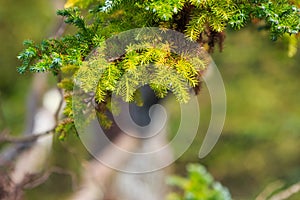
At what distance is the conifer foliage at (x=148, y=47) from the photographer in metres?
0.95

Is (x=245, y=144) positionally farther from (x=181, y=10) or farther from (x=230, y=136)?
(x=181, y=10)

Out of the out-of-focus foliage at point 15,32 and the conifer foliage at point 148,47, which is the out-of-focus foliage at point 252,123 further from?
the conifer foliage at point 148,47

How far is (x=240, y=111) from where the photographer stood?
5.39 metres

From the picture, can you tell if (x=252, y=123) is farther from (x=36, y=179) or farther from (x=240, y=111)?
(x=36, y=179)

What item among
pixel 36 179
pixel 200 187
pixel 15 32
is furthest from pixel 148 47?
pixel 15 32

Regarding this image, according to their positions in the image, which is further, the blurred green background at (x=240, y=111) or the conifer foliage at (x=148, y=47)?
the blurred green background at (x=240, y=111)

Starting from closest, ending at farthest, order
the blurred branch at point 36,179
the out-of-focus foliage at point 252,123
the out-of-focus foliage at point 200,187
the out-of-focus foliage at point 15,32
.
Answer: the out-of-focus foliage at point 200,187, the blurred branch at point 36,179, the out-of-focus foliage at point 15,32, the out-of-focus foliage at point 252,123

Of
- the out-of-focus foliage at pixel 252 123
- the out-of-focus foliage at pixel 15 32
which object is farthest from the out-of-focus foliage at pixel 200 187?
the out-of-focus foliage at pixel 252 123

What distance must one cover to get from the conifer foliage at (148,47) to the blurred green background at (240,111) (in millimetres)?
3878

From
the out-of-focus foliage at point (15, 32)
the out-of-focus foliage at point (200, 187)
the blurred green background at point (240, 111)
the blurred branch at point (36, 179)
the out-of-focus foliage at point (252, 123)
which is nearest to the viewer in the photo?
the out-of-focus foliage at point (200, 187)

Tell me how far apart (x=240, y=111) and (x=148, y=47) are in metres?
4.52

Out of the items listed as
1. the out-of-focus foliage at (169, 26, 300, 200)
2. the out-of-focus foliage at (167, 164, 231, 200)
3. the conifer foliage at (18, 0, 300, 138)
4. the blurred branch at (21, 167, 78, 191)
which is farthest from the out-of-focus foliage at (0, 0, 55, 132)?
the out-of-focus foliage at (167, 164, 231, 200)

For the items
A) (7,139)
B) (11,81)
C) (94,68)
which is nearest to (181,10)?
(94,68)

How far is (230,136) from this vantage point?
5.40 m
